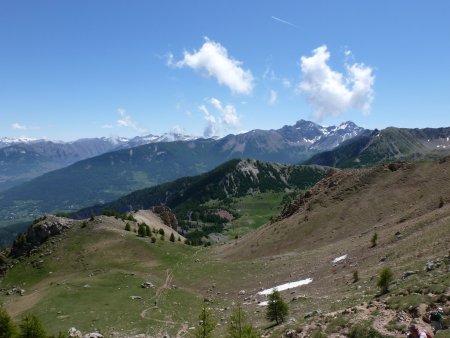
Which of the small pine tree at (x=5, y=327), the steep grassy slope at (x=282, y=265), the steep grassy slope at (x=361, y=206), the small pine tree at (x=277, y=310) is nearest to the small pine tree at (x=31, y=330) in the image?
the small pine tree at (x=5, y=327)

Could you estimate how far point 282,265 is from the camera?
7450 centimetres

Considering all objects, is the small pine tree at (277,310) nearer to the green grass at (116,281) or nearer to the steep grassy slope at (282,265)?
the steep grassy slope at (282,265)

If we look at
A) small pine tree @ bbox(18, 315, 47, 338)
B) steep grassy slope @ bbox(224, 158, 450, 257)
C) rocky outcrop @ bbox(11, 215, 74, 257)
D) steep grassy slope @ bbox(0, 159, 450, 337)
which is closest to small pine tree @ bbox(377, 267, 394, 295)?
steep grassy slope @ bbox(0, 159, 450, 337)

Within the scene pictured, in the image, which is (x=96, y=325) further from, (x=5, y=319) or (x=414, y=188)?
(x=414, y=188)

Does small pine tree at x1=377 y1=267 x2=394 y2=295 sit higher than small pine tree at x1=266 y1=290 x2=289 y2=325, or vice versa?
small pine tree at x1=377 y1=267 x2=394 y2=295

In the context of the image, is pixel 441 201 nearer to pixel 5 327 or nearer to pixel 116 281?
pixel 116 281

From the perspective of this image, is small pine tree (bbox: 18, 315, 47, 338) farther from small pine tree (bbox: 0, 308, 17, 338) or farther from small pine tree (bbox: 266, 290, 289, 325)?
small pine tree (bbox: 266, 290, 289, 325)

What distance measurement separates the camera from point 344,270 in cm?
5838

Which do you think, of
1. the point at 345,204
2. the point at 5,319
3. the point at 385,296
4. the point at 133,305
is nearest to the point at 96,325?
the point at 133,305

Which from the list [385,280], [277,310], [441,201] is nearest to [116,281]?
[277,310]

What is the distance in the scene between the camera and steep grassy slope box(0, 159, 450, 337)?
1731 inches

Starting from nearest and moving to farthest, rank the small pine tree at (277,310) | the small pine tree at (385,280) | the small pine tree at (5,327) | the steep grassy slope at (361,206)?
the small pine tree at (385,280)
the small pine tree at (277,310)
the small pine tree at (5,327)
the steep grassy slope at (361,206)

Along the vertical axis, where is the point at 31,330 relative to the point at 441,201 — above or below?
below

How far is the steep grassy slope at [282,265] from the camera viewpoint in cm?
4397
